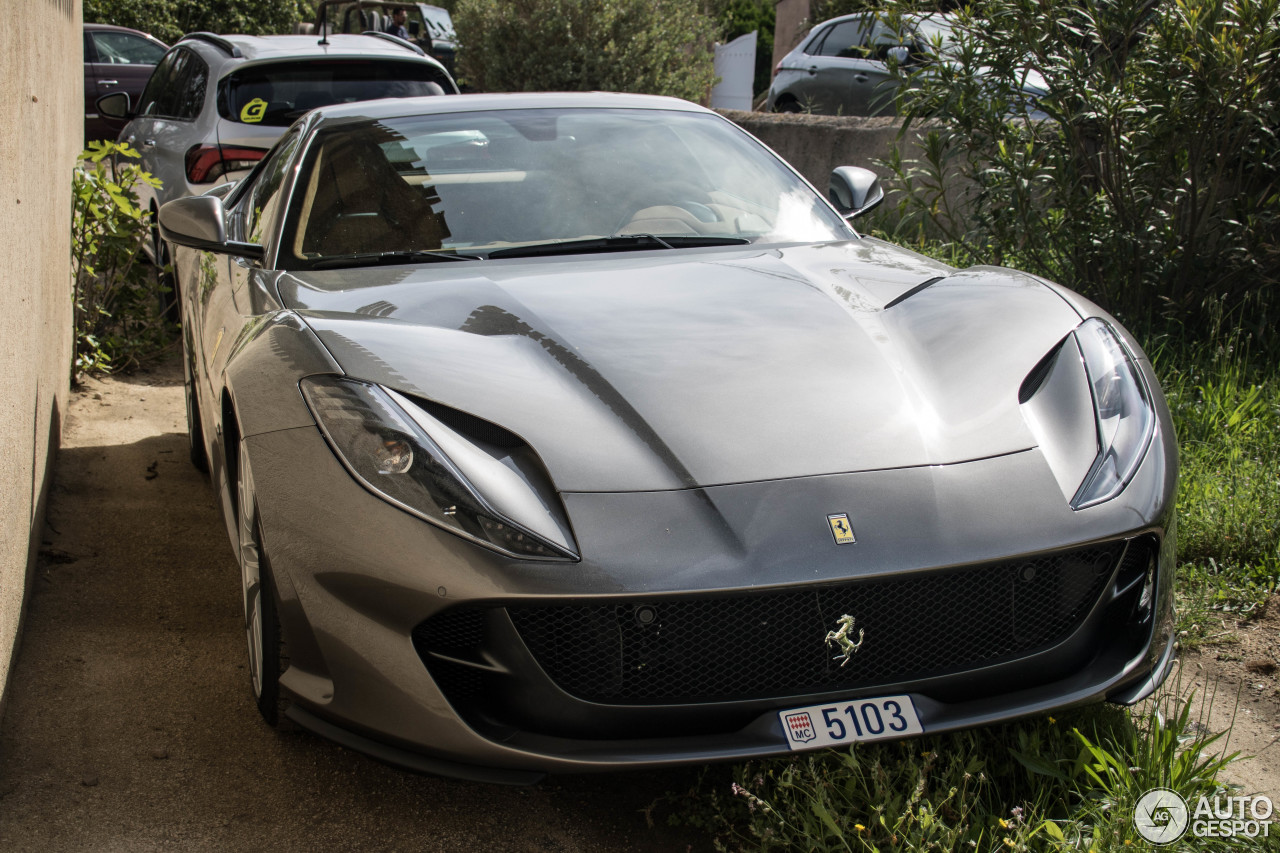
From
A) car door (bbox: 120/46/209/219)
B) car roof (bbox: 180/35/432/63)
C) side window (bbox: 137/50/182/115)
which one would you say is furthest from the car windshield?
side window (bbox: 137/50/182/115)

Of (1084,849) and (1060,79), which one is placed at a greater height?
(1060,79)

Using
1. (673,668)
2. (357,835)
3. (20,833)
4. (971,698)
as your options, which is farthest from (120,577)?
(971,698)

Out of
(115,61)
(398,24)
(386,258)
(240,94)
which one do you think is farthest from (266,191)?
(398,24)

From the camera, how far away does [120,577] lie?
10.9 feet

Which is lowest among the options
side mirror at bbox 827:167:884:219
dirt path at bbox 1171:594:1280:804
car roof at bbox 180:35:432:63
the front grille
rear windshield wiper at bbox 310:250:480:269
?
dirt path at bbox 1171:594:1280:804

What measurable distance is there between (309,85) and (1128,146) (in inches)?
171

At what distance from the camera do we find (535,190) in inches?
125

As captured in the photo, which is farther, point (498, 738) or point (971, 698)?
point (971, 698)

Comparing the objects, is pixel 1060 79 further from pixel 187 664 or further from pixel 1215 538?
pixel 187 664

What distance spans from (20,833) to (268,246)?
5.02ft

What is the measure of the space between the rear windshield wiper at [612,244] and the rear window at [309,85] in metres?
3.70

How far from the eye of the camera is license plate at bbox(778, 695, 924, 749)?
6.17 ft

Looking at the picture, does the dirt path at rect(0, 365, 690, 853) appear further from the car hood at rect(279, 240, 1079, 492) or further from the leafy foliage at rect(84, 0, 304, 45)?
the leafy foliage at rect(84, 0, 304, 45)

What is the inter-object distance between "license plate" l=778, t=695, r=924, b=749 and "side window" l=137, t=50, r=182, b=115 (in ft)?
21.6
